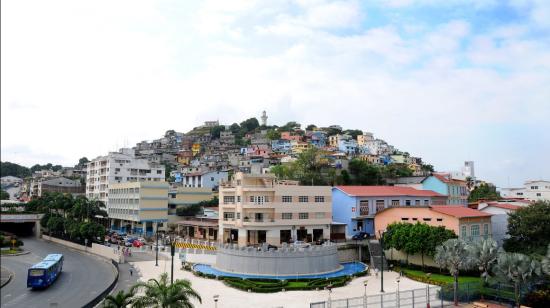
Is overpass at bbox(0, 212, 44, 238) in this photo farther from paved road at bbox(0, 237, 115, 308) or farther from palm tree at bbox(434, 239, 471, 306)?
palm tree at bbox(434, 239, 471, 306)

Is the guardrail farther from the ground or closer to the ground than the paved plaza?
farther from the ground

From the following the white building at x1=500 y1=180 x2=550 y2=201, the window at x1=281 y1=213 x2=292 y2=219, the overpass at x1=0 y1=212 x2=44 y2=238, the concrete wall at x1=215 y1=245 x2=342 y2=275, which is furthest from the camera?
the white building at x1=500 y1=180 x2=550 y2=201

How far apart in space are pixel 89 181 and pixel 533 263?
91.2 metres

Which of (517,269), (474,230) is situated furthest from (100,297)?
(474,230)

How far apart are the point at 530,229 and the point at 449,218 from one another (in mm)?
7328

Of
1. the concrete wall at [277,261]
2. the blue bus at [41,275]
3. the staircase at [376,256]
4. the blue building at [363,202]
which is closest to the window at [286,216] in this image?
the blue building at [363,202]

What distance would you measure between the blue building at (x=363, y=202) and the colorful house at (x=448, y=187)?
688 cm

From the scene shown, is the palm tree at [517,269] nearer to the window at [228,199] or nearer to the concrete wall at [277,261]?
the concrete wall at [277,261]

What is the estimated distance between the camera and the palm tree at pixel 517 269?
28266 mm

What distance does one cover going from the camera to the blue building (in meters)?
58.4

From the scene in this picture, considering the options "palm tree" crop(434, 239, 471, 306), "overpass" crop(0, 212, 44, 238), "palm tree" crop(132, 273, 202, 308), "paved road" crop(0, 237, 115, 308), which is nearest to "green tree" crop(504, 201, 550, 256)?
"palm tree" crop(434, 239, 471, 306)

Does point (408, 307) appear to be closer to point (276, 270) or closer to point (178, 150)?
point (276, 270)

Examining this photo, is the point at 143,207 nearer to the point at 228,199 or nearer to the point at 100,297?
the point at 228,199

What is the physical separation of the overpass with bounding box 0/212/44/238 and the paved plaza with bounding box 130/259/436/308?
38514 mm
